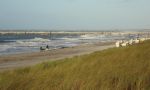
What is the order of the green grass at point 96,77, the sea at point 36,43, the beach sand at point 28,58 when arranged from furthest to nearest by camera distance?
the sea at point 36,43
the beach sand at point 28,58
the green grass at point 96,77

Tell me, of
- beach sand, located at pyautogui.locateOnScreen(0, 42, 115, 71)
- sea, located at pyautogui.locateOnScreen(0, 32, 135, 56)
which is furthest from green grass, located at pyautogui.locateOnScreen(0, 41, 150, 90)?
sea, located at pyautogui.locateOnScreen(0, 32, 135, 56)

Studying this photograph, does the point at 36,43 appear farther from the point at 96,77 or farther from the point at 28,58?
the point at 96,77

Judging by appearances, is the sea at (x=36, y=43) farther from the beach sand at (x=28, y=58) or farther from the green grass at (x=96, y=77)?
the green grass at (x=96, y=77)

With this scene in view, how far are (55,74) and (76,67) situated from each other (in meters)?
0.68

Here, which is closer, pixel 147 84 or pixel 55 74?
pixel 147 84

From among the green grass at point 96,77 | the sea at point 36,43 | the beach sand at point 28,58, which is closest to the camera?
the green grass at point 96,77

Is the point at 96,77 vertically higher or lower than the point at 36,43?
higher

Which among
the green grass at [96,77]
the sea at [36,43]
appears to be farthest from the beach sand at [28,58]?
the green grass at [96,77]

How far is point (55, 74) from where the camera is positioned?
8227mm

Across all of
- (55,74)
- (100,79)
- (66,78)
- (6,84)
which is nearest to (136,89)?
(100,79)

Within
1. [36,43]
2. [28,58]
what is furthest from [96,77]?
[36,43]

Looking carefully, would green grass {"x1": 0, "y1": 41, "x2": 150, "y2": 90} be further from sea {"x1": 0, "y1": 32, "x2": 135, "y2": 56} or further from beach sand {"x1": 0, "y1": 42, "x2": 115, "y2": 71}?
sea {"x1": 0, "y1": 32, "x2": 135, "y2": 56}

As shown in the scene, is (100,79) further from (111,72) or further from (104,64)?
(104,64)

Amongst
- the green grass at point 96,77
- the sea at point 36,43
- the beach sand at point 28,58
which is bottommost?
the sea at point 36,43
